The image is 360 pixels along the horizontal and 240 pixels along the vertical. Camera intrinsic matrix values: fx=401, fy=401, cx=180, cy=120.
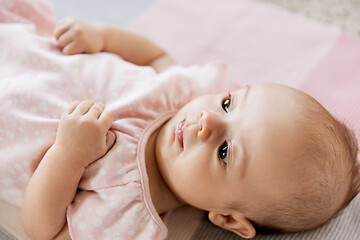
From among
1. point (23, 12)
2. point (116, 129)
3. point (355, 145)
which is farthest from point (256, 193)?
point (23, 12)

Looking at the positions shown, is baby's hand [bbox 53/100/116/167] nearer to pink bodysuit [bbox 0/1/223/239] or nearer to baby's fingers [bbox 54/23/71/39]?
pink bodysuit [bbox 0/1/223/239]

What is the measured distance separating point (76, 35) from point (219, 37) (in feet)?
2.05

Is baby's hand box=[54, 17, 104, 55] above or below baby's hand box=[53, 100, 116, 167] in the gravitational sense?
above

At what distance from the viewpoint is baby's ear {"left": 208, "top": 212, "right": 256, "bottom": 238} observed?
0.98 m

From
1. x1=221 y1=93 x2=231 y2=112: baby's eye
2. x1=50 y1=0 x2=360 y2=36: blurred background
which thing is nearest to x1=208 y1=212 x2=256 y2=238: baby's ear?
x1=221 y1=93 x2=231 y2=112: baby's eye

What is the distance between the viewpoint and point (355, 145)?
979 millimetres

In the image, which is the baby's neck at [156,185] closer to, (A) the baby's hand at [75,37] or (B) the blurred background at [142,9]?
(A) the baby's hand at [75,37]

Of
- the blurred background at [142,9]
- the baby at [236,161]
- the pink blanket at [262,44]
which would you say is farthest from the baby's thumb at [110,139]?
the blurred background at [142,9]

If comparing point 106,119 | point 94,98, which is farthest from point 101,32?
point 106,119

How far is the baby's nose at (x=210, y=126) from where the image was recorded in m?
0.94

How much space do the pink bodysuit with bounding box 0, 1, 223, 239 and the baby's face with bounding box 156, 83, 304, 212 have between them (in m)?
0.10

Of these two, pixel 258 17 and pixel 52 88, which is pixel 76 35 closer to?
pixel 52 88

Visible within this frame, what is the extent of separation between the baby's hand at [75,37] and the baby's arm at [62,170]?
10.3 inches

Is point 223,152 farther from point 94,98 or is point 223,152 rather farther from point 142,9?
point 142,9
